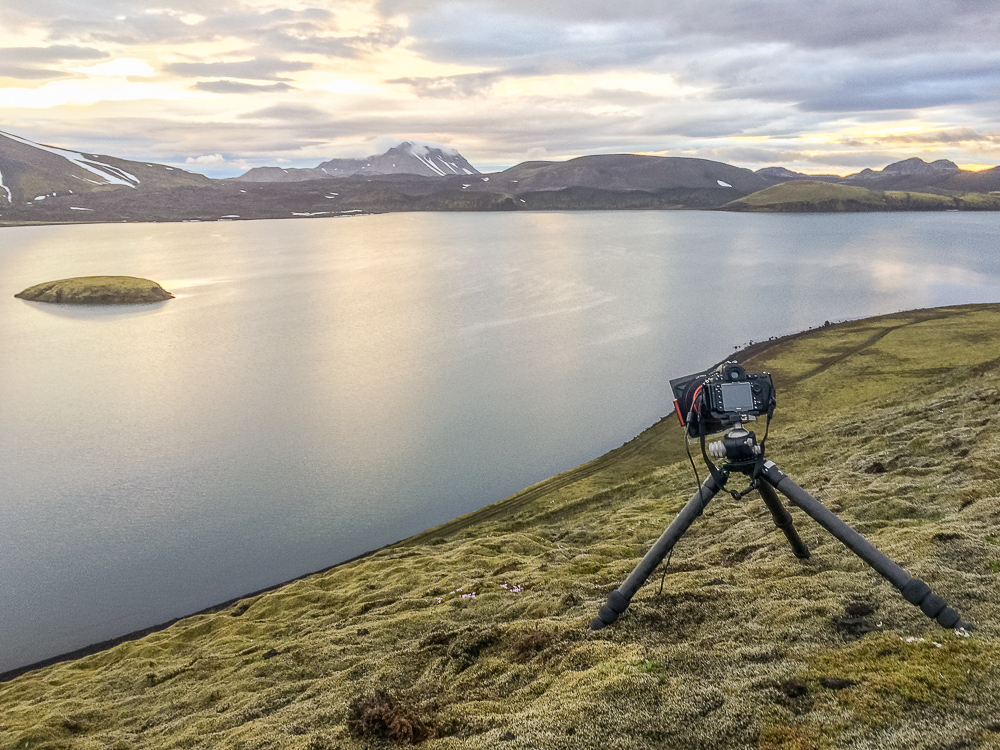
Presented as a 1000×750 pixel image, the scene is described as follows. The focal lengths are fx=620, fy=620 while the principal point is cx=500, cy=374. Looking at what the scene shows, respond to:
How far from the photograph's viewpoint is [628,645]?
9.00 meters

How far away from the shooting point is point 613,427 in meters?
42.2

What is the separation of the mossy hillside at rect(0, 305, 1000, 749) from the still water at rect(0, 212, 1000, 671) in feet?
23.6

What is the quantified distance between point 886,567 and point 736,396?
2636 mm

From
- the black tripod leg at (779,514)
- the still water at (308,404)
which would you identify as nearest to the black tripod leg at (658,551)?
the black tripod leg at (779,514)

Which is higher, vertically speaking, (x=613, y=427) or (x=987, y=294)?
(x=987, y=294)

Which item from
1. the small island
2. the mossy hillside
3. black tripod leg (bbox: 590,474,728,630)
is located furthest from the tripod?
the small island

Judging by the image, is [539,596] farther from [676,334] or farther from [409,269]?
[409,269]

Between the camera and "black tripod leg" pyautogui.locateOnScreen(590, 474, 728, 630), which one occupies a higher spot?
the camera

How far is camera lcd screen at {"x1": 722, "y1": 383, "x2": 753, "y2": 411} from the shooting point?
760cm

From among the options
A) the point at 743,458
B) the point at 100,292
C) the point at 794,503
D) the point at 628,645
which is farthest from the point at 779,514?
the point at 100,292

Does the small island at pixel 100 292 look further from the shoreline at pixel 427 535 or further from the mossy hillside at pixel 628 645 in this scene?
Result: the mossy hillside at pixel 628 645

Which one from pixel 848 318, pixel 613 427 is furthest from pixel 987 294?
pixel 613 427

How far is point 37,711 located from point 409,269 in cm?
12257

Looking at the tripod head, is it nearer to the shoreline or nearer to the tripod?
the tripod
